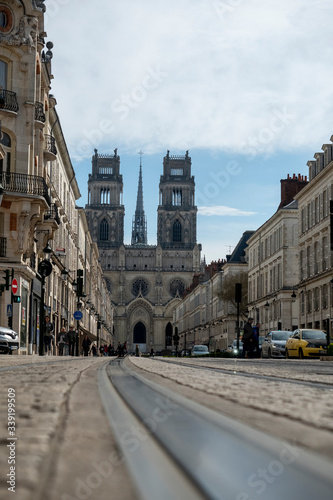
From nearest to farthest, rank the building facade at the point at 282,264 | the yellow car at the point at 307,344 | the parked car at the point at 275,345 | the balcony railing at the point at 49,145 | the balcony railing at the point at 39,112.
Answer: the yellow car at the point at 307,344 → the balcony railing at the point at 39,112 → the parked car at the point at 275,345 → the balcony railing at the point at 49,145 → the building facade at the point at 282,264

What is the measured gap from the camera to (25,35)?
2973cm

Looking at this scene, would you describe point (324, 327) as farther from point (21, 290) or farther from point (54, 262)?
point (21, 290)

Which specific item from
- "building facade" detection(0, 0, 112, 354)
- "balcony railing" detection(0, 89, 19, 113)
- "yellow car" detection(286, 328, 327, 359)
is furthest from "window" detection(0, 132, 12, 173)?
"yellow car" detection(286, 328, 327, 359)

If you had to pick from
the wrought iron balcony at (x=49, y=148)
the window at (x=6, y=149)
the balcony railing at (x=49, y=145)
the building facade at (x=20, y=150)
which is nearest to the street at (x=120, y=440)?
the building facade at (x=20, y=150)

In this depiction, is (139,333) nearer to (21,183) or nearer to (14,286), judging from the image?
(14,286)

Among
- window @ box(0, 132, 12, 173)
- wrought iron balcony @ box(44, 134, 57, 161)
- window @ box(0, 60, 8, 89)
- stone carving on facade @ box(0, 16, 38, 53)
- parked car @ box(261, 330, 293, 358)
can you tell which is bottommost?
parked car @ box(261, 330, 293, 358)

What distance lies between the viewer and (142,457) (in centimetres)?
110

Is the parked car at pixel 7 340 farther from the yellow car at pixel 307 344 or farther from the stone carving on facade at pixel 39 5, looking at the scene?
the stone carving on facade at pixel 39 5

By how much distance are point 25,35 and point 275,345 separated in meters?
17.6

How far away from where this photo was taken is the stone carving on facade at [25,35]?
1151 inches

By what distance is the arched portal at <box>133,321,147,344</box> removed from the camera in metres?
159

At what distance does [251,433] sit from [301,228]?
198 feet

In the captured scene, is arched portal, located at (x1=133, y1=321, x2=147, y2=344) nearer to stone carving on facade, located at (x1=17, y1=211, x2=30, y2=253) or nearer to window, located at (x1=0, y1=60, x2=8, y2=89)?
stone carving on facade, located at (x1=17, y1=211, x2=30, y2=253)

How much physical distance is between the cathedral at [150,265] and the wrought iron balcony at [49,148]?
120 metres
